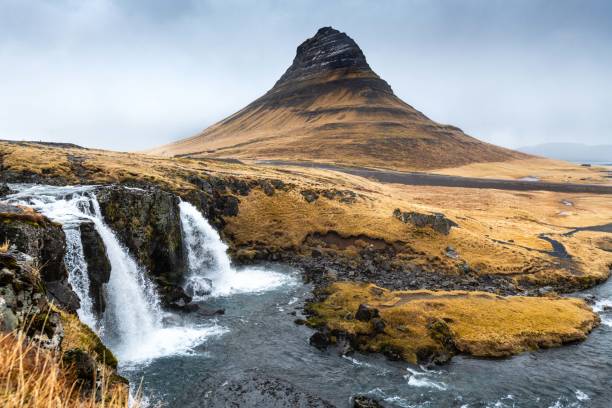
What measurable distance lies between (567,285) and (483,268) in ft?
34.9

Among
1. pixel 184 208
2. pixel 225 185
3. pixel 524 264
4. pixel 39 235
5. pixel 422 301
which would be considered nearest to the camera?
pixel 39 235

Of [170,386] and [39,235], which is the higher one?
[39,235]

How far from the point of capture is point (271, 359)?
31.8 m

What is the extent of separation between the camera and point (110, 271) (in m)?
34.7

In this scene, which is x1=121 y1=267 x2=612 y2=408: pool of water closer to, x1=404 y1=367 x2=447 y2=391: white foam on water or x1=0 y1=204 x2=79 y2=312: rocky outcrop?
x1=404 y1=367 x2=447 y2=391: white foam on water

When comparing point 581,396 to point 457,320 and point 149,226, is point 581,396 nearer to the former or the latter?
point 457,320

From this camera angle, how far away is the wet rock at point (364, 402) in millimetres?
26025

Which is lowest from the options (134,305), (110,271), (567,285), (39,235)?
(567,285)

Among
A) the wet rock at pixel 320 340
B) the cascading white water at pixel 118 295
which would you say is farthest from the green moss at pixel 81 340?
the wet rock at pixel 320 340

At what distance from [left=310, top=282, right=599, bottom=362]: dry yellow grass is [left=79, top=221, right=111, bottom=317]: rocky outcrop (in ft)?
60.2

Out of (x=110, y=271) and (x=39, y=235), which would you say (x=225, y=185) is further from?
(x=39, y=235)

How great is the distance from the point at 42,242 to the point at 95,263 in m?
8.30

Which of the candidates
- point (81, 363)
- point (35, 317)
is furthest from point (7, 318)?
point (81, 363)

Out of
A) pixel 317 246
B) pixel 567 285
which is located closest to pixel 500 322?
pixel 567 285
